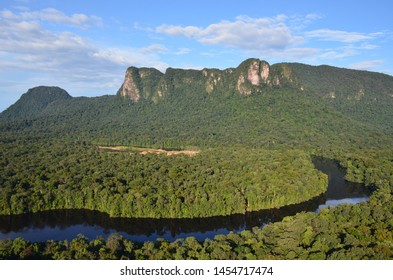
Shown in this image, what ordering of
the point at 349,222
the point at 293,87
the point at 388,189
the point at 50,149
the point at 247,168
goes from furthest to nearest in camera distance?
the point at 293,87, the point at 50,149, the point at 247,168, the point at 388,189, the point at 349,222

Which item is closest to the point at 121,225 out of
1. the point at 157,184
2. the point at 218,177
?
the point at 157,184

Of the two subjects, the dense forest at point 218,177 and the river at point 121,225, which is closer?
the dense forest at point 218,177

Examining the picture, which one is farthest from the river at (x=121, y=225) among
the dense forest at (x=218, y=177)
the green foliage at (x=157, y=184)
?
the dense forest at (x=218, y=177)

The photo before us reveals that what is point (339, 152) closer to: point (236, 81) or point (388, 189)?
point (388, 189)

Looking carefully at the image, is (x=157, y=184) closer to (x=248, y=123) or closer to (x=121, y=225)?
(x=121, y=225)

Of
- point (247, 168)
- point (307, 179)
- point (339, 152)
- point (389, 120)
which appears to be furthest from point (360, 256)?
point (389, 120)

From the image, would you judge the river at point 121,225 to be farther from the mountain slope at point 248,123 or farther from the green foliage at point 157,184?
the mountain slope at point 248,123
